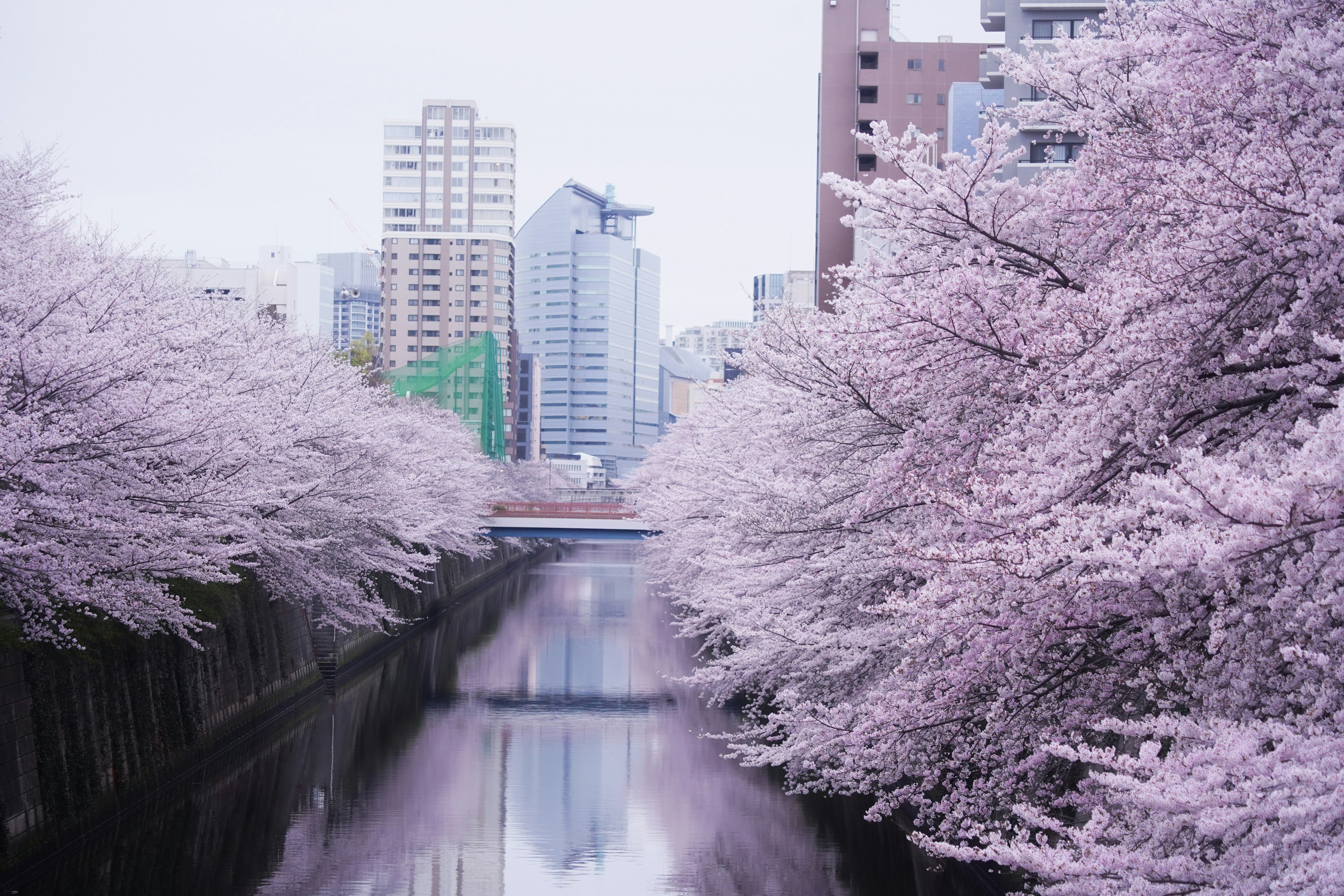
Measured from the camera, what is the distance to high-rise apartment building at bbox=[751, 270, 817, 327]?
22.0m

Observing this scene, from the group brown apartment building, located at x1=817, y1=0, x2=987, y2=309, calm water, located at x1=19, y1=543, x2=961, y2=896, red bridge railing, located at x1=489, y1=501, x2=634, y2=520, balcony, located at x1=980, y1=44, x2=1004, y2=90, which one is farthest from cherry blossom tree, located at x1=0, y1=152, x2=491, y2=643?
brown apartment building, located at x1=817, y1=0, x2=987, y2=309

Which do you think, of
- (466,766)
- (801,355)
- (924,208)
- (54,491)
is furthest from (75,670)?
(924,208)

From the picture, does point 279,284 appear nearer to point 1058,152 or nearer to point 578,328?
point 1058,152

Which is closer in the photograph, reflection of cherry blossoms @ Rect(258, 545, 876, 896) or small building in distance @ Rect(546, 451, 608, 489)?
reflection of cherry blossoms @ Rect(258, 545, 876, 896)

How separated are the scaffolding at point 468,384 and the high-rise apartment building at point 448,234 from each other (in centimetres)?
2572

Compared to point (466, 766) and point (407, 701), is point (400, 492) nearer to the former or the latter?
point (407, 701)

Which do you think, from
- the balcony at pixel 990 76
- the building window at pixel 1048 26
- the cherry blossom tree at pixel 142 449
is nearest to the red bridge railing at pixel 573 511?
the balcony at pixel 990 76

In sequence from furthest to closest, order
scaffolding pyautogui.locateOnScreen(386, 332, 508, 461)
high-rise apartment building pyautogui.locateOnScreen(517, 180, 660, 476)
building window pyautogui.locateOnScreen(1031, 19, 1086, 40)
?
high-rise apartment building pyautogui.locateOnScreen(517, 180, 660, 476) → scaffolding pyautogui.locateOnScreen(386, 332, 508, 461) → building window pyautogui.locateOnScreen(1031, 19, 1086, 40)

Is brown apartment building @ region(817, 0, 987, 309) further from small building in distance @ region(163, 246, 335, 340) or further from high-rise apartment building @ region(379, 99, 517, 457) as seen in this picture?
high-rise apartment building @ region(379, 99, 517, 457)

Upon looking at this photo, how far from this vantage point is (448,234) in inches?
4747

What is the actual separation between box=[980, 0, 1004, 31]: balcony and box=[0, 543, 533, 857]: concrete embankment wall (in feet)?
85.7

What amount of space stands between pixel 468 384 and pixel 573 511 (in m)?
21.2

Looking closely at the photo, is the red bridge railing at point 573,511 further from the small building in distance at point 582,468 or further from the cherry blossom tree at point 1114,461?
the small building in distance at point 582,468

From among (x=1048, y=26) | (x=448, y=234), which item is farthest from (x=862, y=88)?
(x=448, y=234)
